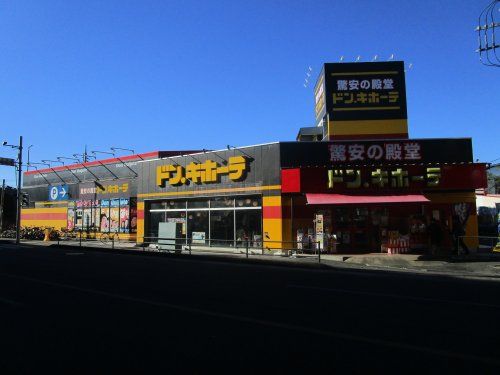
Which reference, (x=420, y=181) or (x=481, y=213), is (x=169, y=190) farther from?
(x=481, y=213)

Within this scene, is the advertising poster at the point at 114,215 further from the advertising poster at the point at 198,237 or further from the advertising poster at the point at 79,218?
the advertising poster at the point at 198,237

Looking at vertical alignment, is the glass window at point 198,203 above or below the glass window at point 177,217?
above

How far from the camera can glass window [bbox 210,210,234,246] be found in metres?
26.2

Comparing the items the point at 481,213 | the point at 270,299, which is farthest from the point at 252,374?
the point at 481,213

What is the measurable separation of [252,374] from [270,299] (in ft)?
16.3

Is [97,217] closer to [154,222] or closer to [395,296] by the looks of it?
[154,222]

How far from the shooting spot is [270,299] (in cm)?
1036

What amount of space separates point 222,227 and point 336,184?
711cm

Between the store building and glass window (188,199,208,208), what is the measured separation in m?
0.07

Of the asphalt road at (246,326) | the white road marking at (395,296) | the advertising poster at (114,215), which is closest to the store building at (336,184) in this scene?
the advertising poster at (114,215)

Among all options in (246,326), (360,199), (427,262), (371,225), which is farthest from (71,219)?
(246,326)

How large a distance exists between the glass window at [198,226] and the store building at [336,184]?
0.19 feet

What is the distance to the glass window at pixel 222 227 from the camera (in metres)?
26.2

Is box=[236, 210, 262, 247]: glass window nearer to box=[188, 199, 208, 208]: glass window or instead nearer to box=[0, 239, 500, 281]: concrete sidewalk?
box=[0, 239, 500, 281]: concrete sidewalk
